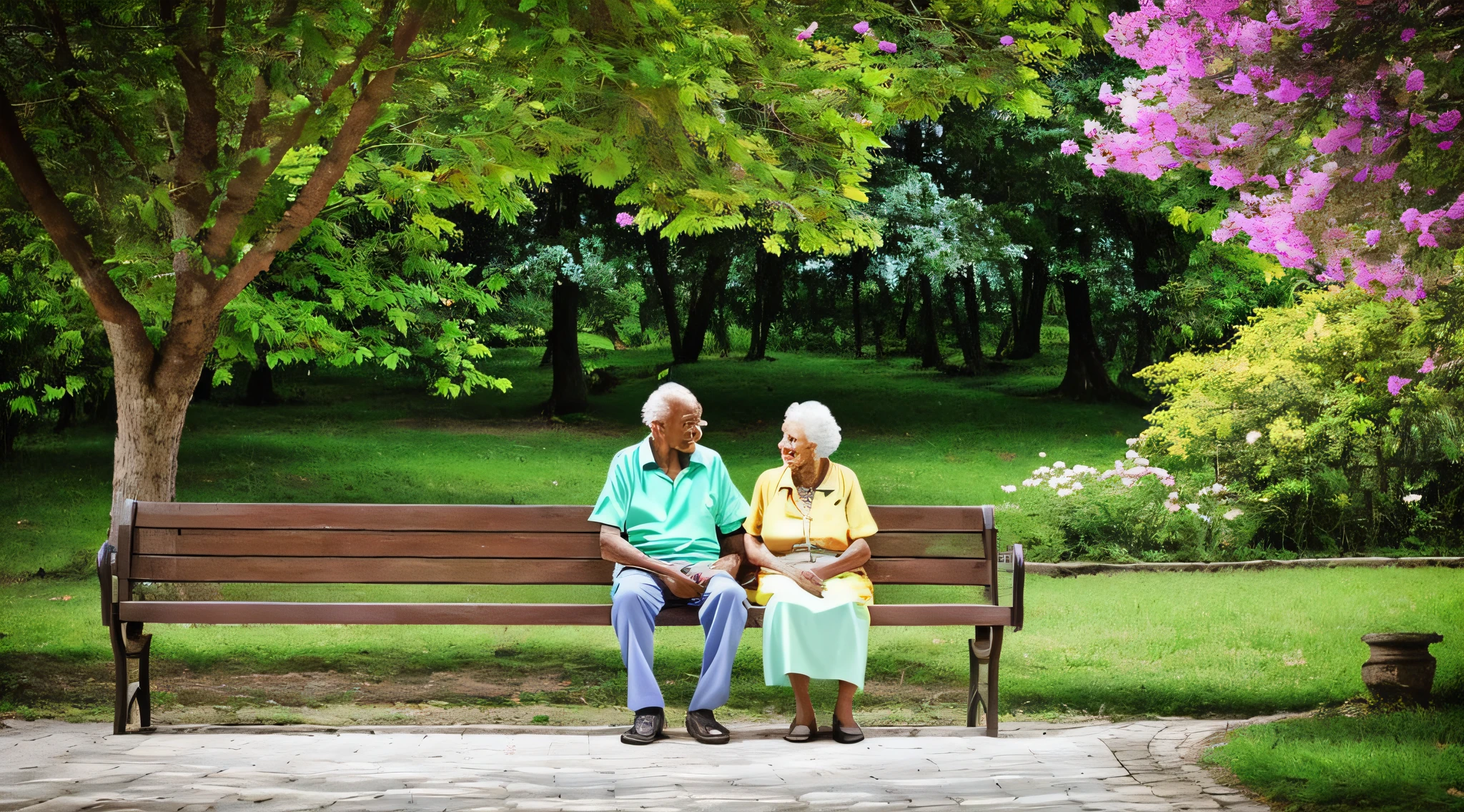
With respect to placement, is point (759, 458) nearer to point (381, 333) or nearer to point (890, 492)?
point (890, 492)

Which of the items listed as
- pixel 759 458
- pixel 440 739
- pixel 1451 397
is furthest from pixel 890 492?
Answer: pixel 440 739

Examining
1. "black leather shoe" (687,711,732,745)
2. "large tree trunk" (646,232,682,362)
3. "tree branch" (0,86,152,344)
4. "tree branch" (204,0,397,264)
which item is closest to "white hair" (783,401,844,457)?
"black leather shoe" (687,711,732,745)

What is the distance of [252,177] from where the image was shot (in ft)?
22.6

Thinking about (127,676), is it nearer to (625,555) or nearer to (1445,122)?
(625,555)

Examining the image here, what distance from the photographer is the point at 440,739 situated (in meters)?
4.91

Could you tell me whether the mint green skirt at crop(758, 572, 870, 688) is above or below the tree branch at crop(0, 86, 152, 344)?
below

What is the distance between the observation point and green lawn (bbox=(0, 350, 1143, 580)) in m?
13.9

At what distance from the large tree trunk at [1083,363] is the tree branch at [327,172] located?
600 inches

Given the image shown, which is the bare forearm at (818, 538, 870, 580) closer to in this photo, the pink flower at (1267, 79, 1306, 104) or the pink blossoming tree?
the pink blossoming tree

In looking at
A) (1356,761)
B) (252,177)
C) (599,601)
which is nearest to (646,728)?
(1356,761)

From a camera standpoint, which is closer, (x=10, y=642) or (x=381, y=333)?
(x=10, y=642)

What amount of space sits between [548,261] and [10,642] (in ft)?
33.2

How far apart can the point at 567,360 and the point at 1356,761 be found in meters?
15.9

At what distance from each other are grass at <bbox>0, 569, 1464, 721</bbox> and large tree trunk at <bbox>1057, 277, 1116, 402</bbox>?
1130 centimetres
